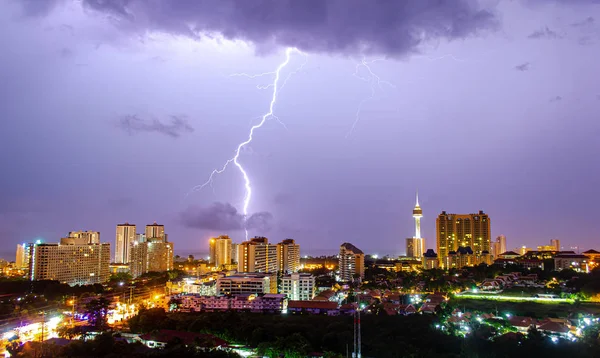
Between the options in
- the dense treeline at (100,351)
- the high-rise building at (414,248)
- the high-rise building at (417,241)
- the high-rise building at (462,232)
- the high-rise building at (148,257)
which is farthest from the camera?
the high-rise building at (414,248)

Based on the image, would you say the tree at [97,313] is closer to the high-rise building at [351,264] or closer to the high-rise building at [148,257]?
the high-rise building at [351,264]

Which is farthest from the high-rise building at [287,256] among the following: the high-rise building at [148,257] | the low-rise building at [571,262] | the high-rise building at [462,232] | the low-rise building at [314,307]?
the low-rise building at [571,262]

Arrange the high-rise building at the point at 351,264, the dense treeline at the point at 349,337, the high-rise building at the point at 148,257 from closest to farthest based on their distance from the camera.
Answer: the dense treeline at the point at 349,337 < the high-rise building at the point at 351,264 < the high-rise building at the point at 148,257

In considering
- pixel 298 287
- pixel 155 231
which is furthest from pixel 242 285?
→ pixel 155 231

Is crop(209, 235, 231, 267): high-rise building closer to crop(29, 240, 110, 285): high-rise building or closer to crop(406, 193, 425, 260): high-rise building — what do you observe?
crop(29, 240, 110, 285): high-rise building

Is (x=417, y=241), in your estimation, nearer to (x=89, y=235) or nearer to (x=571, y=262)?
(x=571, y=262)

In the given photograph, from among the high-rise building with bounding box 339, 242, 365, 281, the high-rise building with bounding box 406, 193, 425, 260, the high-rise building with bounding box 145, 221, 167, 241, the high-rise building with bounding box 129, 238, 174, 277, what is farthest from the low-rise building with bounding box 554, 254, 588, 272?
the high-rise building with bounding box 145, 221, 167, 241

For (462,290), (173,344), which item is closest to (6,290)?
(173,344)
